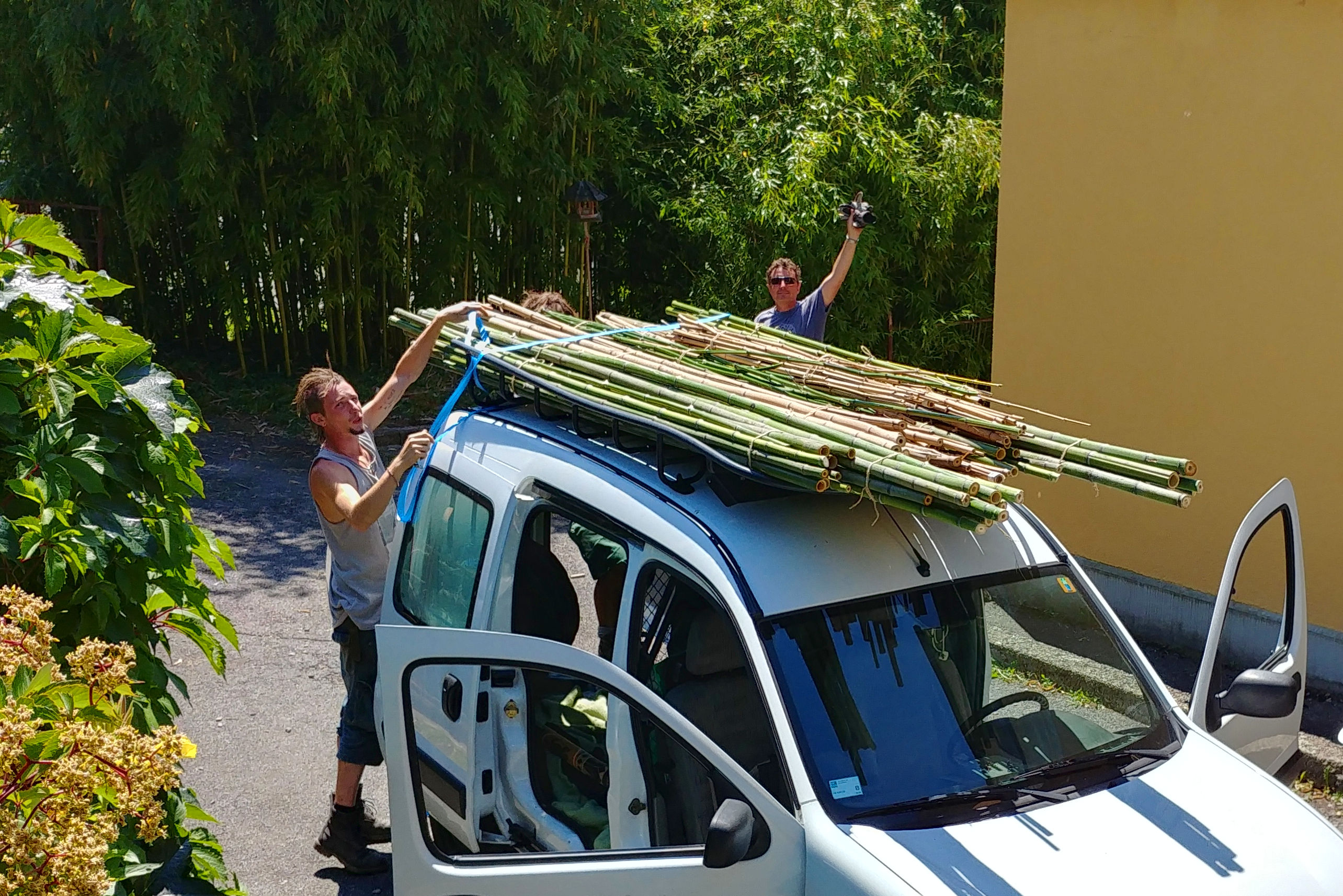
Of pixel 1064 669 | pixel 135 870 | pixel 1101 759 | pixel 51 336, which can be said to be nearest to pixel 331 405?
pixel 51 336

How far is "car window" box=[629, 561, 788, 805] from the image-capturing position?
3266 mm

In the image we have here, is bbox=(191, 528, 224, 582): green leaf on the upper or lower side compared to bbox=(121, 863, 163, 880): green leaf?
upper

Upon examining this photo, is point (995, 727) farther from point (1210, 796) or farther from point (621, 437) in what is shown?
point (621, 437)

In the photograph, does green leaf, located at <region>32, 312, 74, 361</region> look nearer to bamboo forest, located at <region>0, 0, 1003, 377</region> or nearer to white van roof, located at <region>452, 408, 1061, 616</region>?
white van roof, located at <region>452, 408, 1061, 616</region>

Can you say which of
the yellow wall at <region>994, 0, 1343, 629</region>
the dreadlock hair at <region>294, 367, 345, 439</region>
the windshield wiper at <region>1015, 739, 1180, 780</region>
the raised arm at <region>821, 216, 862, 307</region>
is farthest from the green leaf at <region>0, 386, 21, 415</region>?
the yellow wall at <region>994, 0, 1343, 629</region>

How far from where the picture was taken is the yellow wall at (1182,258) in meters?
5.92

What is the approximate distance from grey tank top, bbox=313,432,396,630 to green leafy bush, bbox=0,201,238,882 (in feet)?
3.79

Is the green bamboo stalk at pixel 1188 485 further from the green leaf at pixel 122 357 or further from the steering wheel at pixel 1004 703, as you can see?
the green leaf at pixel 122 357

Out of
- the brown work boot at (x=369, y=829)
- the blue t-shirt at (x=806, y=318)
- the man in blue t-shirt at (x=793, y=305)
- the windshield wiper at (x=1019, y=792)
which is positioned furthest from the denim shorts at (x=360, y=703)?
the blue t-shirt at (x=806, y=318)

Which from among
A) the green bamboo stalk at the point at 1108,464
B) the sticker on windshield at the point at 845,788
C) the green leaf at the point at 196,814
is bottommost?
the green leaf at the point at 196,814

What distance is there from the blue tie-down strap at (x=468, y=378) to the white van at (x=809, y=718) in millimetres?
520

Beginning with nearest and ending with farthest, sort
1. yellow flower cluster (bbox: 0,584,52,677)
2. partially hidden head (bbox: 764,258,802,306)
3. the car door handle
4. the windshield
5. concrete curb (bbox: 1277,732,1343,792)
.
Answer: yellow flower cluster (bbox: 0,584,52,677) → the windshield → the car door handle → concrete curb (bbox: 1277,732,1343,792) → partially hidden head (bbox: 764,258,802,306)

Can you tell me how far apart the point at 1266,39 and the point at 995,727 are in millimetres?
4392

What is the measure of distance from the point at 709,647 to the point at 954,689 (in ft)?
2.14
